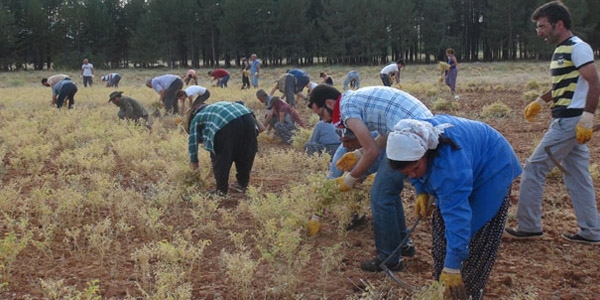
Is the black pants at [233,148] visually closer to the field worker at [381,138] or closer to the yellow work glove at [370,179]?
the yellow work glove at [370,179]

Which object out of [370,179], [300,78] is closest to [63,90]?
[300,78]

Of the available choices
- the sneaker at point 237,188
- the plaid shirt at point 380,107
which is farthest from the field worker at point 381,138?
the sneaker at point 237,188

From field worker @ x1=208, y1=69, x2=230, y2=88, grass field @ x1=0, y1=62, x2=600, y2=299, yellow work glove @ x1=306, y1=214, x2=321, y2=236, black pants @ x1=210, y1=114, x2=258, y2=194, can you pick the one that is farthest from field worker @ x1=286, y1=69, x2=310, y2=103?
field worker @ x1=208, y1=69, x2=230, y2=88

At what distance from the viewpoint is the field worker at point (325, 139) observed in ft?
25.1

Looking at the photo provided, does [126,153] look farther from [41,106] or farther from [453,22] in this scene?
[453,22]

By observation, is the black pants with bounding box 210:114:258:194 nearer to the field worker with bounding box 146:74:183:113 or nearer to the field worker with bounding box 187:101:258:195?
the field worker with bounding box 187:101:258:195

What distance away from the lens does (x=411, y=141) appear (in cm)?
258

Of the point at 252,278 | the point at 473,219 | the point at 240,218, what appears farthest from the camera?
the point at 240,218

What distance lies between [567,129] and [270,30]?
51819 millimetres

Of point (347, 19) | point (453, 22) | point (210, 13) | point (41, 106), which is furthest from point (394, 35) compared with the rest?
point (41, 106)

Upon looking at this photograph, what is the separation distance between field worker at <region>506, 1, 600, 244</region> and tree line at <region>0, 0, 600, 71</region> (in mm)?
48657

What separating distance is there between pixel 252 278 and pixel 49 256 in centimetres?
179

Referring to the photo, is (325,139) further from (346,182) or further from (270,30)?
(270,30)

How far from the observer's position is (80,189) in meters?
6.10
